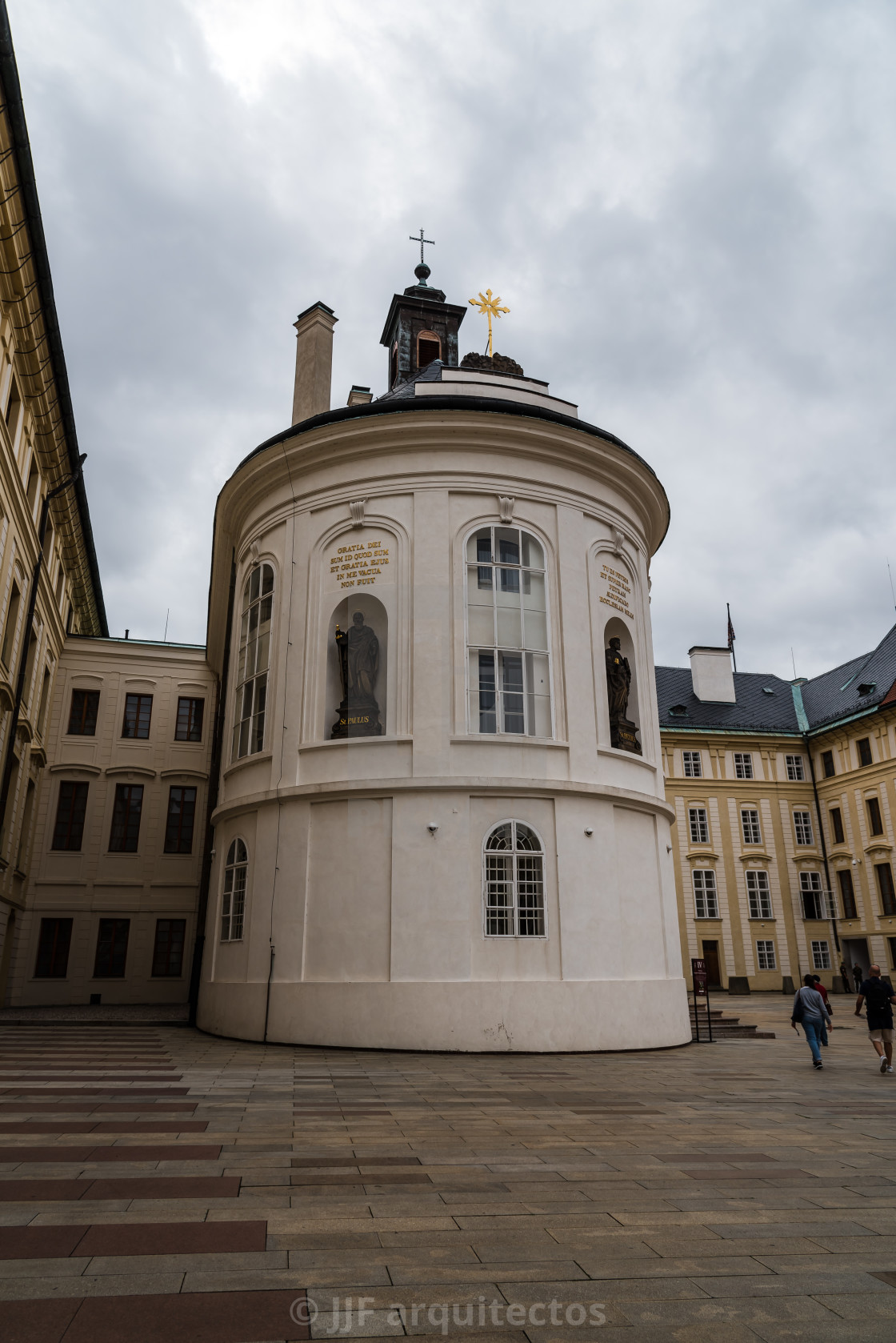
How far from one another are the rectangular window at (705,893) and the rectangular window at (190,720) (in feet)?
82.7

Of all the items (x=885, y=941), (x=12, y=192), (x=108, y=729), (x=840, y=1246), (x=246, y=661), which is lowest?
(x=840, y=1246)

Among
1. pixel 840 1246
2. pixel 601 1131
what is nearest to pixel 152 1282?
pixel 840 1246

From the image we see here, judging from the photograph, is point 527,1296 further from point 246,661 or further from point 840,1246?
point 246,661

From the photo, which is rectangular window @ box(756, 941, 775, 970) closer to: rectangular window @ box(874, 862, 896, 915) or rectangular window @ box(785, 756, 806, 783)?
rectangular window @ box(874, 862, 896, 915)

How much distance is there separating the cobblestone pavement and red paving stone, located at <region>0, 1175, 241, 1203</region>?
28 mm

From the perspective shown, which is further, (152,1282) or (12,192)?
(12,192)

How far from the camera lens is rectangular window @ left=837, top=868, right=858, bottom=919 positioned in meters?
45.7

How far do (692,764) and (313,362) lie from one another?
102 feet

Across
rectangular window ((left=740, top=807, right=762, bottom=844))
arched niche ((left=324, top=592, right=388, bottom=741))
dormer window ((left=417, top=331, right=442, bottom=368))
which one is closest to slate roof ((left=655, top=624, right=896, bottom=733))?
rectangular window ((left=740, top=807, right=762, bottom=844))

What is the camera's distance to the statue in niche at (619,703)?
18344 mm

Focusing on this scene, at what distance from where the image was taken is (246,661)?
65.3ft

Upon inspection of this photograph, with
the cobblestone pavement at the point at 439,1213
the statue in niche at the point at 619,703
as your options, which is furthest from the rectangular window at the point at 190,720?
the cobblestone pavement at the point at 439,1213

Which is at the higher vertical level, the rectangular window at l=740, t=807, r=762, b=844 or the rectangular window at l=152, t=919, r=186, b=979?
the rectangular window at l=740, t=807, r=762, b=844

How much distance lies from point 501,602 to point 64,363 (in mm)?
13738
